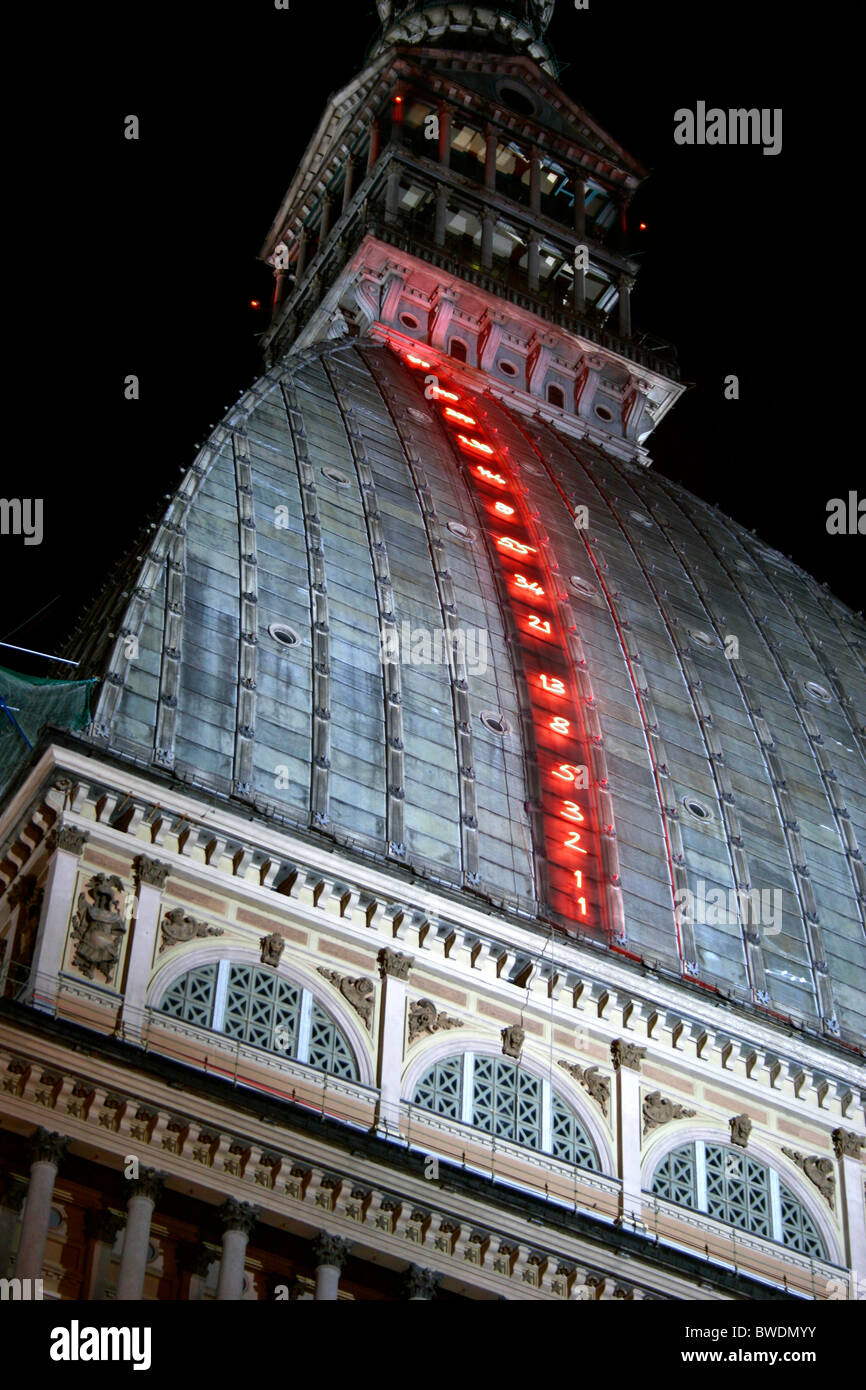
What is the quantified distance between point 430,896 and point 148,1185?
39.2 feet

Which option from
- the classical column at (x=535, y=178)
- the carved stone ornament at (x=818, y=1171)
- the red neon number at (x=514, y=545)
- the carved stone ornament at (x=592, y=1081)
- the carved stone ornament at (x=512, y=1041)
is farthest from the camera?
→ the classical column at (x=535, y=178)

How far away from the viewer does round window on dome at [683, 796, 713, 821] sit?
227ft

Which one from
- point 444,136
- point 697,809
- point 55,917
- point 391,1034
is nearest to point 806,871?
point 697,809

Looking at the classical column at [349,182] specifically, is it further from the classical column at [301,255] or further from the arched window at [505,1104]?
the arched window at [505,1104]

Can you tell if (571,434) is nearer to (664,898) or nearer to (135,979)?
(664,898)

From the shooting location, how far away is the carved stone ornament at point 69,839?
184ft

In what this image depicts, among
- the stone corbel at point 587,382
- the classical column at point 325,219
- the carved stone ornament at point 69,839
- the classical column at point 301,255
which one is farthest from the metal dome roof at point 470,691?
→ the classical column at point 301,255

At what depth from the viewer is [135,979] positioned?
54.9 meters

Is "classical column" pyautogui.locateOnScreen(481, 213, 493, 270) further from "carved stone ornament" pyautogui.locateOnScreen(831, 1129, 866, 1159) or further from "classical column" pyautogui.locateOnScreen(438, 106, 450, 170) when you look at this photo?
"carved stone ornament" pyautogui.locateOnScreen(831, 1129, 866, 1159)

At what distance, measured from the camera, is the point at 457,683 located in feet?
222

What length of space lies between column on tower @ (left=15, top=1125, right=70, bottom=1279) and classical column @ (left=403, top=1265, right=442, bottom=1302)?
24.6 ft

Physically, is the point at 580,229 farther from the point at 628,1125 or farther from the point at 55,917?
the point at 55,917

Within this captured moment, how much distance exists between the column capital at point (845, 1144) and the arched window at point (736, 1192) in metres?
1.86

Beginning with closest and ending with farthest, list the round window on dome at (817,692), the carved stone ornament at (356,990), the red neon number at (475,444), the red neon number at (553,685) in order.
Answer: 1. the carved stone ornament at (356,990)
2. the red neon number at (553,685)
3. the round window on dome at (817,692)
4. the red neon number at (475,444)
